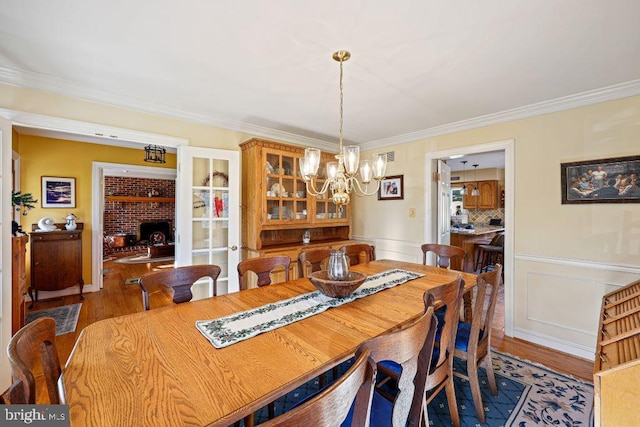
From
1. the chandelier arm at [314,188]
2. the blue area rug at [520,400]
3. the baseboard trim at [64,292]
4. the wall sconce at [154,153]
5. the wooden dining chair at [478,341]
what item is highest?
the wall sconce at [154,153]

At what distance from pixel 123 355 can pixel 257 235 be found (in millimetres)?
2185

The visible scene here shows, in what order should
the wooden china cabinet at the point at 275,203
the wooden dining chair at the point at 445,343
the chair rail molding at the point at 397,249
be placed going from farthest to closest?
the chair rail molding at the point at 397,249 < the wooden china cabinet at the point at 275,203 < the wooden dining chair at the point at 445,343

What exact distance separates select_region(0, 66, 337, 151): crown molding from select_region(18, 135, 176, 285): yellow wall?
8.24 ft

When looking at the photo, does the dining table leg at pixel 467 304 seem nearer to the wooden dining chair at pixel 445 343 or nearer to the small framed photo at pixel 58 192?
the wooden dining chair at pixel 445 343

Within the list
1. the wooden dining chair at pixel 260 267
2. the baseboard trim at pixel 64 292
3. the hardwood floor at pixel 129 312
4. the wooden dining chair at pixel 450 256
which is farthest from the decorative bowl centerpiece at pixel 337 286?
the baseboard trim at pixel 64 292

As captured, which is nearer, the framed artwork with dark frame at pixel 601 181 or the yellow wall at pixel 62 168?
the framed artwork with dark frame at pixel 601 181

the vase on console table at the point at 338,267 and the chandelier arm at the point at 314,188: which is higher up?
the chandelier arm at the point at 314,188

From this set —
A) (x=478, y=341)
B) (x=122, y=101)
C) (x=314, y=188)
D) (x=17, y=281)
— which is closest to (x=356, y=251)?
(x=314, y=188)

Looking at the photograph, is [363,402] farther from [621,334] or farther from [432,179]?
[432,179]

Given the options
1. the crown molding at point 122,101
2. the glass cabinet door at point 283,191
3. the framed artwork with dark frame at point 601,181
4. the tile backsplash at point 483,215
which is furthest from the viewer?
the tile backsplash at point 483,215

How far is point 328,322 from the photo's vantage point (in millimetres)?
1337

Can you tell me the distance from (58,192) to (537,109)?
253 inches

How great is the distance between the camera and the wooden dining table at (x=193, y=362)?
74 cm

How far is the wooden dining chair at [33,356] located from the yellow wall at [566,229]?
142 inches
